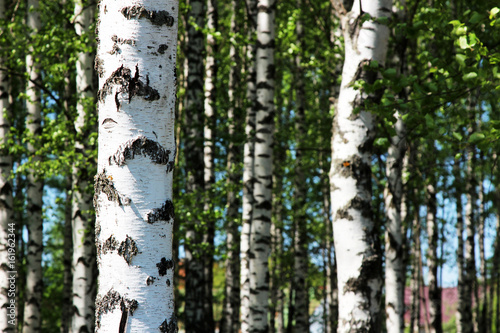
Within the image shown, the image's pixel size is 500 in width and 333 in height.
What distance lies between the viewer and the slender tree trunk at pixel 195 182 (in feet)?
29.7

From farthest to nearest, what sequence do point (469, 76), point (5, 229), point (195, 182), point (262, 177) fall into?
point (195, 182) → point (5, 229) → point (262, 177) → point (469, 76)

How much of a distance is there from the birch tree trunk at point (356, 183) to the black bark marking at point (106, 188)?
2052 mm

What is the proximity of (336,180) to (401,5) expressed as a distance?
11.5 feet

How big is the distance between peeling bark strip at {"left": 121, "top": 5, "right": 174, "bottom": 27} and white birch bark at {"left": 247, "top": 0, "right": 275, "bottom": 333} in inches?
196

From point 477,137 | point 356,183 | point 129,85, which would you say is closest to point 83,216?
point 356,183

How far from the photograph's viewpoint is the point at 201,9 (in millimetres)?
10156

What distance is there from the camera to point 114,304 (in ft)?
6.16

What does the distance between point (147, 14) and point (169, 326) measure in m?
1.41

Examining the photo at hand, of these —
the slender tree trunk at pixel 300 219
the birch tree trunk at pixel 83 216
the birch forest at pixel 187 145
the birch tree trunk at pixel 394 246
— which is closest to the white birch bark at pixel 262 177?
the birch forest at pixel 187 145

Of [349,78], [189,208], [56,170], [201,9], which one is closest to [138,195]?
[349,78]

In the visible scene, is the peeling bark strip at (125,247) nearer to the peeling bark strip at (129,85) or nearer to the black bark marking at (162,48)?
the peeling bark strip at (129,85)

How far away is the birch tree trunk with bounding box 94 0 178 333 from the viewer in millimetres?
1896

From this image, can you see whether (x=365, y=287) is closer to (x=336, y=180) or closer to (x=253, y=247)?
(x=336, y=180)

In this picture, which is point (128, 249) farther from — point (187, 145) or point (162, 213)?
point (187, 145)
